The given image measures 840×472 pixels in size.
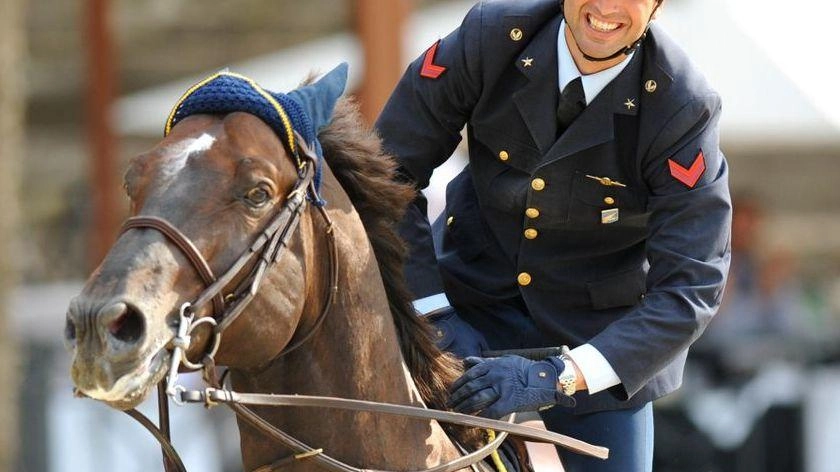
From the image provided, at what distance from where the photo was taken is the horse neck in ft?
11.3

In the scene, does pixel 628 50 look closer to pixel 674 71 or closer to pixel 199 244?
pixel 674 71

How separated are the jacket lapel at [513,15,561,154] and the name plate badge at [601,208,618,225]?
0.23 m

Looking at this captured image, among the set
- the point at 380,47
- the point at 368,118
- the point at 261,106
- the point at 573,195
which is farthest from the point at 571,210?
the point at 380,47

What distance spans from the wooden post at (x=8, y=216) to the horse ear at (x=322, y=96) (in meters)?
5.53

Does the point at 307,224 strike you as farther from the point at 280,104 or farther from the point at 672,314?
the point at 672,314

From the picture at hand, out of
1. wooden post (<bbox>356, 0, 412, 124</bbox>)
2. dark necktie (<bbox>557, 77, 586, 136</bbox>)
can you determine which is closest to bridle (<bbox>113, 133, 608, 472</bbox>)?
dark necktie (<bbox>557, 77, 586, 136</bbox>)

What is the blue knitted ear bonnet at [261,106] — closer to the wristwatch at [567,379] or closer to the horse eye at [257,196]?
the horse eye at [257,196]

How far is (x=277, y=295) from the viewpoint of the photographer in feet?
10.7

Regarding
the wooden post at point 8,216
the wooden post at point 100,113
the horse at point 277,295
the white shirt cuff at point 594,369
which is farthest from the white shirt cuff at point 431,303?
the wooden post at point 100,113

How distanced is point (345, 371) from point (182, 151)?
2.15ft

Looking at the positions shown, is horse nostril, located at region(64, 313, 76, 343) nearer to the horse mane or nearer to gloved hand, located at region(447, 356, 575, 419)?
the horse mane

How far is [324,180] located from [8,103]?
5717mm

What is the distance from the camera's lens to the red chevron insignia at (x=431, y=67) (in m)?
4.09

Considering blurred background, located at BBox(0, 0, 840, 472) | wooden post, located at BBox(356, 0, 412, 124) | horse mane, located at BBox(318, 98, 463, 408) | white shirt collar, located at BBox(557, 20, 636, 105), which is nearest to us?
horse mane, located at BBox(318, 98, 463, 408)
